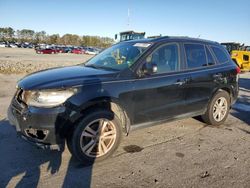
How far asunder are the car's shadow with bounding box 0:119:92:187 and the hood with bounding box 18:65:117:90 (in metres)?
1.11

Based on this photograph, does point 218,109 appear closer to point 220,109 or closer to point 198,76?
point 220,109

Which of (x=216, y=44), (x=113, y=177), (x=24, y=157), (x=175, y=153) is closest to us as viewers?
(x=113, y=177)

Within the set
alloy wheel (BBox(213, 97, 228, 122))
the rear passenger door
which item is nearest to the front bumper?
the rear passenger door

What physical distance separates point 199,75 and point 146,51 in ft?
4.47

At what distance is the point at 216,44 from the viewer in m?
6.12

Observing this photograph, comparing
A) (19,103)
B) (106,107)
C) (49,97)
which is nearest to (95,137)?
(106,107)

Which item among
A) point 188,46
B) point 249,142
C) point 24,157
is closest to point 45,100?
point 24,157

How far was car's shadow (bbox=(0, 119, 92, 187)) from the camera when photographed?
3551 millimetres

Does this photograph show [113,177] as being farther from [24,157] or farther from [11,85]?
[11,85]

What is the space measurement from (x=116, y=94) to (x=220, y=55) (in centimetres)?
308

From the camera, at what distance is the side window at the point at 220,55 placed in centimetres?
600

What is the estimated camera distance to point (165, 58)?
4.92 m

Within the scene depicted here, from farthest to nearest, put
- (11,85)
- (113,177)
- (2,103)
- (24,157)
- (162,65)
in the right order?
(11,85), (2,103), (162,65), (24,157), (113,177)

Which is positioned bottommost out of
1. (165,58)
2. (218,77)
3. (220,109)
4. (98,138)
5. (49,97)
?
(98,138)
